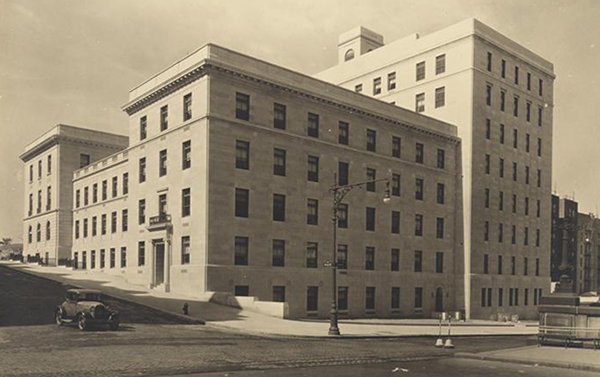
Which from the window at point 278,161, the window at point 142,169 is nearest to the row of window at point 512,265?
the window at point 278,161

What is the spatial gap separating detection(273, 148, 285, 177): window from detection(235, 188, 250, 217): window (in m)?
3.14

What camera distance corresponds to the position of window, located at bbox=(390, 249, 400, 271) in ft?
175

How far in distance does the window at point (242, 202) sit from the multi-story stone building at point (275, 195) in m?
0.09

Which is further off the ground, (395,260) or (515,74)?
(515,74)

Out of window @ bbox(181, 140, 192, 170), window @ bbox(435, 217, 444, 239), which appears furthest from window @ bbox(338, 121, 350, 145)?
window @ bbox(435, 217, 444, 239)

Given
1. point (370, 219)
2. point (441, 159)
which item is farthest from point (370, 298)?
point (441, 159)

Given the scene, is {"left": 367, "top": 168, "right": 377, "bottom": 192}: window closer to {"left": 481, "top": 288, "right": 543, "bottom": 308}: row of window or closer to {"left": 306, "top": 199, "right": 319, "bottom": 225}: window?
{"left": 306, "top": 199, "right": 319, "bottom": 225}: window

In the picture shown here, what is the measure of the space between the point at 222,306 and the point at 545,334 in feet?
64.9

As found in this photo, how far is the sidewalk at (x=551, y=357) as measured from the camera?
Result: 19797mm

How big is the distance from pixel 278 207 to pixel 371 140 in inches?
484

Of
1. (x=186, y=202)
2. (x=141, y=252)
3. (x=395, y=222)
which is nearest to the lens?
(x=186, y=202)

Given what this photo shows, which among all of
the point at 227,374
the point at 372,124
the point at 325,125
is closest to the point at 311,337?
the point at 227,374

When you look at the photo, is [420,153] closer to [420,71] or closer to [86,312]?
[420,71]

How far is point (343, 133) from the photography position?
50.5 m
